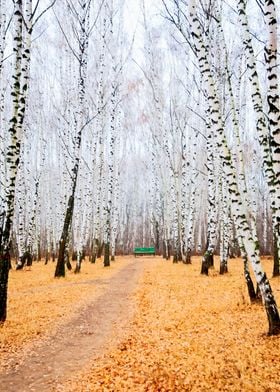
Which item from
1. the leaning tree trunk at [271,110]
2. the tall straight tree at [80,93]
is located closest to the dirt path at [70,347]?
the leaning tree trunk at [271,110]

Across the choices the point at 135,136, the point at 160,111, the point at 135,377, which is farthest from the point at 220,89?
the point at 135,136

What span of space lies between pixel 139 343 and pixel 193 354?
129cm

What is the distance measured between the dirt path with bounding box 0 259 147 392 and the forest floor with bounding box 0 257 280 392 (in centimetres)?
1

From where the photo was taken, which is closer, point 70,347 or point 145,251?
point 70,347

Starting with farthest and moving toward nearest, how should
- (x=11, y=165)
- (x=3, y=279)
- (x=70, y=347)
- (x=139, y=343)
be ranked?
(x=11, y=165), (x=3, y=279), (x=139, y=343), (x=70, y=347)

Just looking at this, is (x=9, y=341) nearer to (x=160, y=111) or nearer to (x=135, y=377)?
(x=135, y=377)

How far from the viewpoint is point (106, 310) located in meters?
9.74

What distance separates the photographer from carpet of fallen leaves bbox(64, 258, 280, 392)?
15.8ft

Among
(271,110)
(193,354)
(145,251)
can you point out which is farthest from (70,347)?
(145,251)

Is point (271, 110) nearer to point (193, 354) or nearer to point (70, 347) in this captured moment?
point (193, 354)

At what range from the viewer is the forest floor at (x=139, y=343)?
4980mm

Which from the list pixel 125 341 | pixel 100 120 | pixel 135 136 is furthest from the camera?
pixel 135 136

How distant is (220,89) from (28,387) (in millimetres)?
13907

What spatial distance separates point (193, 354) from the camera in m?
5.82
